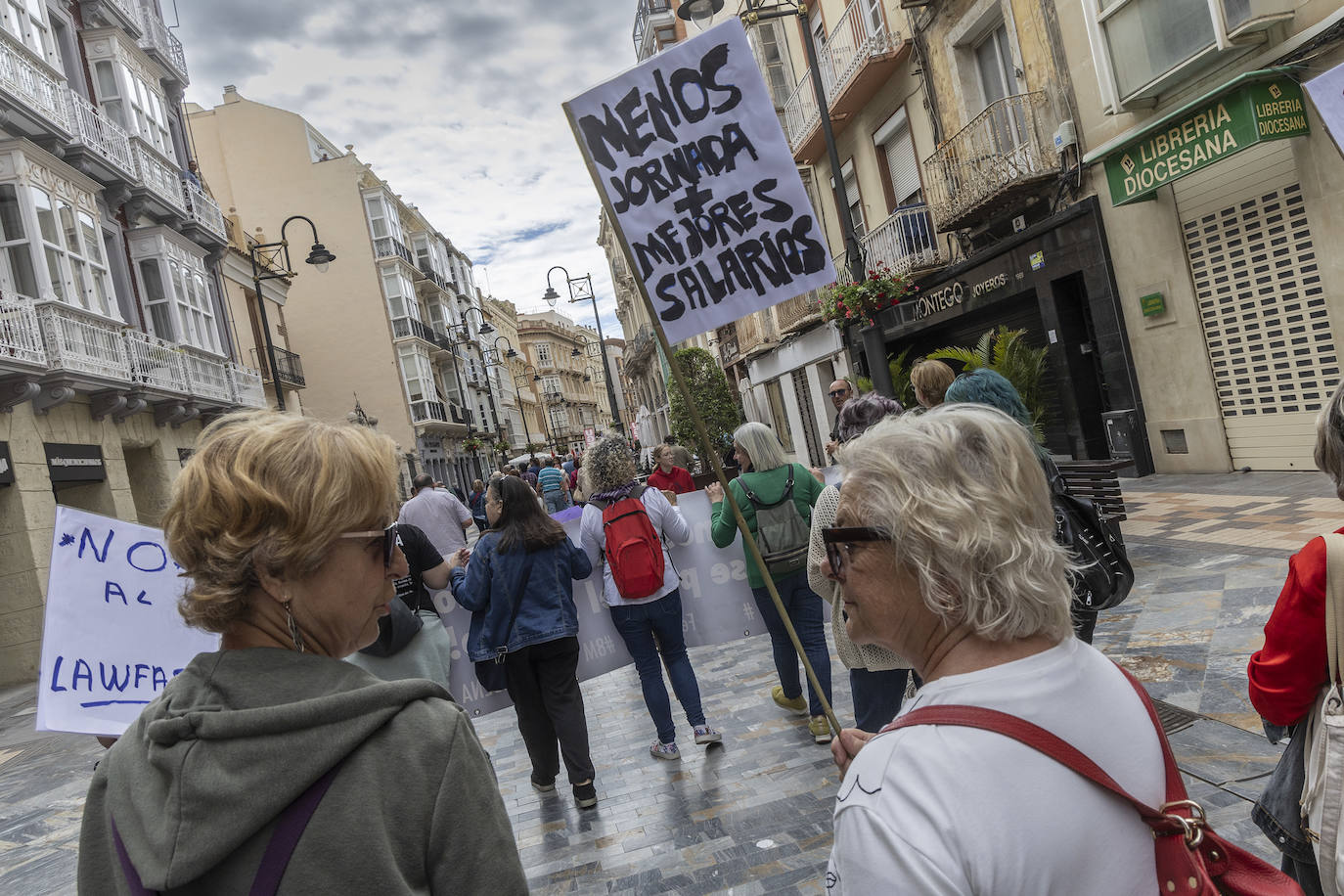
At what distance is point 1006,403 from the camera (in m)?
3.95

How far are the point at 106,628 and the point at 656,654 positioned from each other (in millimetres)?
3116

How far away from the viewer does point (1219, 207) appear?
35.4 ft

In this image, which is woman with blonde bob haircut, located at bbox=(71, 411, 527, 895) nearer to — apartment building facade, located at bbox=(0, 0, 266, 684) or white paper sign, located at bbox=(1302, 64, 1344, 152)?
white paper sign, located at bbox=(1302, 64, 1344, 152)

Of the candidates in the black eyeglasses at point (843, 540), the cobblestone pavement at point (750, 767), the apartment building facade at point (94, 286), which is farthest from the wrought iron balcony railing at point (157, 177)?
the black eyeglasses at point (843, 540)

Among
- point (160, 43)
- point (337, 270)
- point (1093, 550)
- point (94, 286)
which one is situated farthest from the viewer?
point (337, 270)

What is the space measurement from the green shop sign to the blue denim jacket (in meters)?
8.51

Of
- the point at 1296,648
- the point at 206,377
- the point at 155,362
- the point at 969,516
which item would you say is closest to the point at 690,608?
the point at 1296,648

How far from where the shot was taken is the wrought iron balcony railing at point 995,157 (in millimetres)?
13156

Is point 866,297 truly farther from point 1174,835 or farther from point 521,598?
point 1174,835

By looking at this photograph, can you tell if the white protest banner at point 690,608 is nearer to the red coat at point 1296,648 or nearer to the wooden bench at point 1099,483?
the wooden bench at point 1099,483

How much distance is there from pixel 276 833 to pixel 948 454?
3.66ft

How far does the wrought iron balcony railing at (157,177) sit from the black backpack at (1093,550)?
20187mm

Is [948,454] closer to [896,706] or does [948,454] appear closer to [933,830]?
[933,830]

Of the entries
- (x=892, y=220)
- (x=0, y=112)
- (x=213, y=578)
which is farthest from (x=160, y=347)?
(x=213, y=578)
